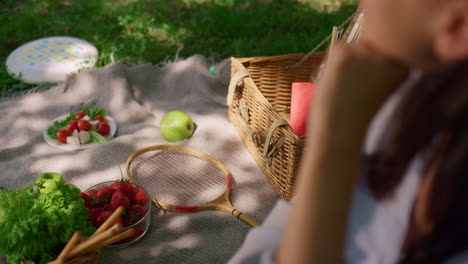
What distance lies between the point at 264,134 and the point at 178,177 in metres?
0.34

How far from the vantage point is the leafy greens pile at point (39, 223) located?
108 cm

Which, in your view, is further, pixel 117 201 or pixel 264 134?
pixel 264 134

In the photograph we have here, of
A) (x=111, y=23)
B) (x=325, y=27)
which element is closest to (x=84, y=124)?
(x=111, y=23)

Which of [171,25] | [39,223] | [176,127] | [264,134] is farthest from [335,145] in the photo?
[171,25]

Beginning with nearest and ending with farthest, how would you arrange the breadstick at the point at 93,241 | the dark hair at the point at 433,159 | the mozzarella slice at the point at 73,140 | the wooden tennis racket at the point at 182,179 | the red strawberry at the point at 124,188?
the dark hair at the point at 433,159 < the breadstick at the point at 93,241 < the red strawberry at the point at 124,188 < the wooden tennis racket at the point at 182,179 < the mozzarella slice at the point at 73,140

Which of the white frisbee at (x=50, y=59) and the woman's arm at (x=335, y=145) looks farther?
the white frisbee at (x=50, y=59)

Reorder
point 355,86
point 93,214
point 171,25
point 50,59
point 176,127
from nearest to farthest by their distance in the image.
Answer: point 355,86
point 93,214
point 176,127
point 50,59
point 171,25

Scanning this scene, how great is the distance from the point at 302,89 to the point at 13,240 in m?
1.07

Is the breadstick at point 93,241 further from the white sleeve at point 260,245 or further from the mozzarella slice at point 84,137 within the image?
the mozzarella slice at point 84,137

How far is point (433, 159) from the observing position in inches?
19.4

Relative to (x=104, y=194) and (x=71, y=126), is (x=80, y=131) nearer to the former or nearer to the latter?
(x=71, y=126)

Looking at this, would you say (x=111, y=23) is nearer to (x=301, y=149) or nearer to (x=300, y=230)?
(x=301, y=149)

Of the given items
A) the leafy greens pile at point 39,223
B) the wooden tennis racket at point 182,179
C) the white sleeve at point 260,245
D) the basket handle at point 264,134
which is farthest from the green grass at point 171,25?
the white sleeve at point 260,245

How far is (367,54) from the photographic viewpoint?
1.49ft
